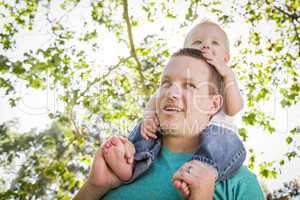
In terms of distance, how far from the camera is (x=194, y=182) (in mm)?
1117

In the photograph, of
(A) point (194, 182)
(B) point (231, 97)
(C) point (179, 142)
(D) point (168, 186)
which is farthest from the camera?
(B) point (231, 97)

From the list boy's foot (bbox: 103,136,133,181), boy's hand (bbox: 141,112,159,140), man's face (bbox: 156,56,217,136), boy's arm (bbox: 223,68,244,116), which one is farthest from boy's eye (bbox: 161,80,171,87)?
boy's arm (bbox: 223,68,244,116)

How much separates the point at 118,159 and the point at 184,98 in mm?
264

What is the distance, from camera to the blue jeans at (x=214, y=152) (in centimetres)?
125

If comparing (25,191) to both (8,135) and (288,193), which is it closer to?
(8,135)

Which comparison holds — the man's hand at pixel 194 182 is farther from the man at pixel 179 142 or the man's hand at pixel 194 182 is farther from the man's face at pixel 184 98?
the man's face at pixel 184 98

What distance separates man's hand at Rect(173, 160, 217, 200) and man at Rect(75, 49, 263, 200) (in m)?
0.01

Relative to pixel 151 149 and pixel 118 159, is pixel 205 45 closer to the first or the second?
pixel 151 149

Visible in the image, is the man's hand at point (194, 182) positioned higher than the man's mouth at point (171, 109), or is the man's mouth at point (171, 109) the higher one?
the man's mouth at point (171, 109)

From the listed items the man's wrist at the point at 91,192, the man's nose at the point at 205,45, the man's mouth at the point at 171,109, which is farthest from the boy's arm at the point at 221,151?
the man's nose at the point at 205,45

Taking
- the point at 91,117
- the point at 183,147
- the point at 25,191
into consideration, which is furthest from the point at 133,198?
the point at 91,117

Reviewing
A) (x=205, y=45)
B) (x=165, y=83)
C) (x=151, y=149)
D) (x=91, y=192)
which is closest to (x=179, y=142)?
(x=151, y=149)

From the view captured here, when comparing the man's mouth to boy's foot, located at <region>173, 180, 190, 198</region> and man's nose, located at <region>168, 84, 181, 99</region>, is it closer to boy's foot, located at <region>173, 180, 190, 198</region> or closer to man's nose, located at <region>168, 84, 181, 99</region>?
man's nose, located at <region>168, 84, 181, 99</region>

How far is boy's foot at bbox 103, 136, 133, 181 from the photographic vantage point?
127 centimetres
